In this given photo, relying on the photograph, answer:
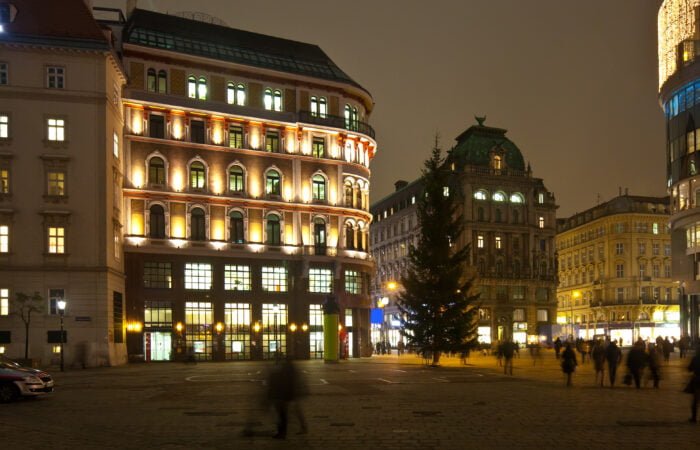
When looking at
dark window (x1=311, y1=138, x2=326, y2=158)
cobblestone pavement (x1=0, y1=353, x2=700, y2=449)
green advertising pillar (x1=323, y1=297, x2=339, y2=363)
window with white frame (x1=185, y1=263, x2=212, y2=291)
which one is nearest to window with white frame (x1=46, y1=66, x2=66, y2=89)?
window with white frame (x1=185, y1=263, x2=212, y2=291)

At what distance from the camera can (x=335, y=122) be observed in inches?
2837

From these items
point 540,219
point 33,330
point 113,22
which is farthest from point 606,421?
point 540,219

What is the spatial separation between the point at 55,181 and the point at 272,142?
20.6m

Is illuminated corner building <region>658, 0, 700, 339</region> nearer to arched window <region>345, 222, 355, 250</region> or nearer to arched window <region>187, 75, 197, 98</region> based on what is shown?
arched window <region>345, 222, 355, 250</region>

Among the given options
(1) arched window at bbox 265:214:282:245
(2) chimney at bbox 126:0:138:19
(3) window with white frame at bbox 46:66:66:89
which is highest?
(2) chimney at bbox 126:0:138:19

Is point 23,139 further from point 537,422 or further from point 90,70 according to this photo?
point 537,422

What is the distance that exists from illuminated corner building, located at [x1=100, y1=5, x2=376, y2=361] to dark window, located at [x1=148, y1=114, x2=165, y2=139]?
0.09 m

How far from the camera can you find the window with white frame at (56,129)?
180ft

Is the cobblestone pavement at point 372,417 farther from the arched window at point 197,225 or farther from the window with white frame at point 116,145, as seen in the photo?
the arched window at point 197,225

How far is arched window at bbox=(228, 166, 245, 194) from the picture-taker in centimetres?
6750

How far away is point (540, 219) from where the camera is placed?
122m

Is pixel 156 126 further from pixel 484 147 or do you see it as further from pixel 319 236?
pixel 484 147

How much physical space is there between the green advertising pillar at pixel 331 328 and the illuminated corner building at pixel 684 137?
30.9 metres

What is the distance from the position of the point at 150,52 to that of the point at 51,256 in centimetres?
1988
